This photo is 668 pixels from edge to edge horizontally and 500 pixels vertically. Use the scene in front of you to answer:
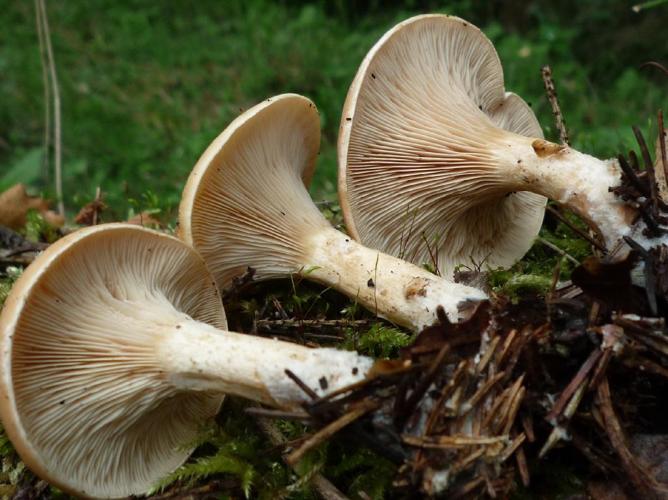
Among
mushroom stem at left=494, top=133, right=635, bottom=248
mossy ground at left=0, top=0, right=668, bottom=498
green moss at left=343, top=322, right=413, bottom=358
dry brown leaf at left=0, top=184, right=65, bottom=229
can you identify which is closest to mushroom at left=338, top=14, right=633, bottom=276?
mushroom stem at left=494, top=133, right=635, bottom=248

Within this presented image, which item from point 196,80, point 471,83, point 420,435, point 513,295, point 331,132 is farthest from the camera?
point 196,80

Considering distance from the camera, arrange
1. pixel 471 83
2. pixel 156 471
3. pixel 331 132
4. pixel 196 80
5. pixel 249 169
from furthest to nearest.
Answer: pixel 196 80 < pixel 331 132 < pixel 471 83 < pixel 249 169 < pixel 156 471

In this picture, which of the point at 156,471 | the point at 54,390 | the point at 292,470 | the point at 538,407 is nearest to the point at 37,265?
the point at 54,390

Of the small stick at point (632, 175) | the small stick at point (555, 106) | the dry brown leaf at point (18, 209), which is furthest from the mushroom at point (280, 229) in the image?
the dry brown leaf at point (18, 209)

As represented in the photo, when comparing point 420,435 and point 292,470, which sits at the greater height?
point 420,435

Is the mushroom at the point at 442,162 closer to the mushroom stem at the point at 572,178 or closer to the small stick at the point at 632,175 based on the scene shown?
the mushroom stem at the point at 572,178

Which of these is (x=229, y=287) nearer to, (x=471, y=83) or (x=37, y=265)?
(x=37, y=265)
